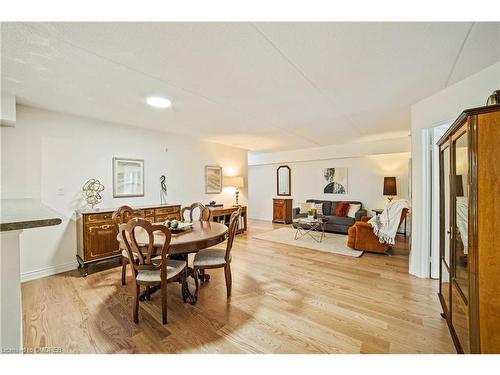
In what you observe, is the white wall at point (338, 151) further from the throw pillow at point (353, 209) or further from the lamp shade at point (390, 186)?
the throw pillow at point (353, 209)

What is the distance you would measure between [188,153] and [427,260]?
182 inches

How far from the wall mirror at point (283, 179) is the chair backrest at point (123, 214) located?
16.7 ft

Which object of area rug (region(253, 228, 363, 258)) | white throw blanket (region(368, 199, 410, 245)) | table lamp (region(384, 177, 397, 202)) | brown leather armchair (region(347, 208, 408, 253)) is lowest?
area rug (region(253, 228, 363, 258))

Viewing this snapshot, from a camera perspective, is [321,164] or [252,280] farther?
[321,164]

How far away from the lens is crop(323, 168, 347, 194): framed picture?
6207 millimetres

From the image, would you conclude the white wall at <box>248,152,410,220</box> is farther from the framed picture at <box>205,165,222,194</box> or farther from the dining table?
the dining table

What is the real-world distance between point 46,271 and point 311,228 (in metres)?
5.32

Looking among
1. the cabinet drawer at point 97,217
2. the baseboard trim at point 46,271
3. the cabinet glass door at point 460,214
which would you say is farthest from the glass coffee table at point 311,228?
the baseboard trim at point 46,271

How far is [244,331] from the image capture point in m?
1.79

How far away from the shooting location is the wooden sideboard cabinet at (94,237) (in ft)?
9.70

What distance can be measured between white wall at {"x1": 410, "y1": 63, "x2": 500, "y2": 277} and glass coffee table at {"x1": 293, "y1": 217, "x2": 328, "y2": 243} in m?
2.00

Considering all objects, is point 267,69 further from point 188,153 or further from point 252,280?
point 188,153

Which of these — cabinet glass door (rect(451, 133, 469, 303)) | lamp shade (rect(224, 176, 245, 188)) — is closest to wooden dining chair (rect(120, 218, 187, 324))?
cabinet glass door (rect(451, 133, 469, 303))
